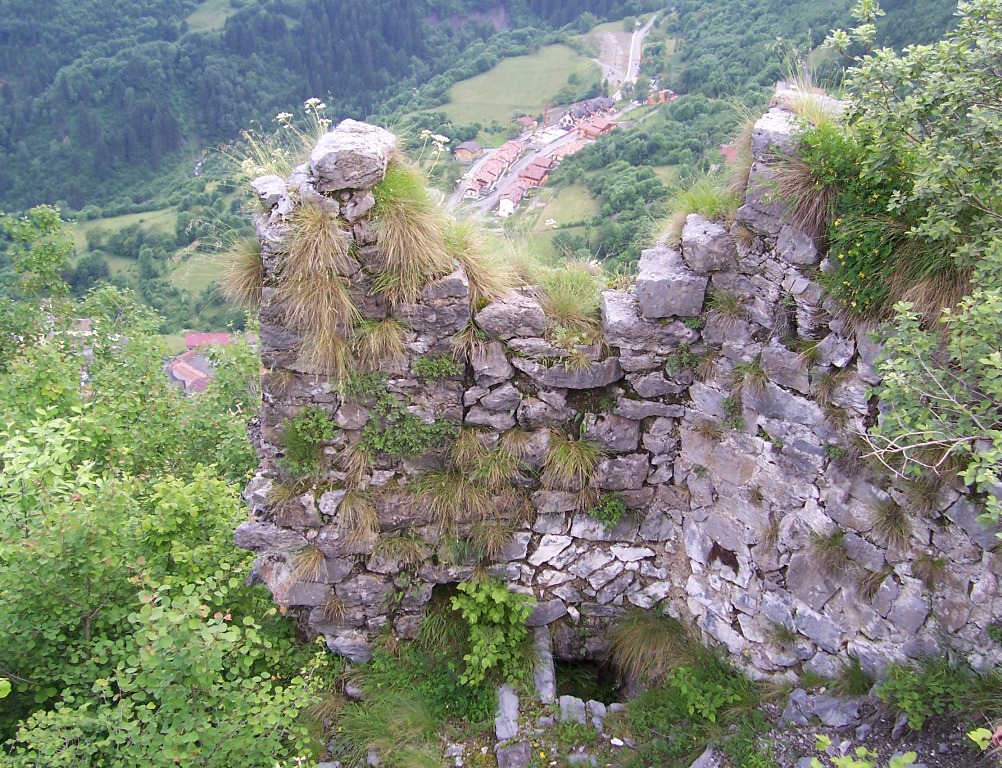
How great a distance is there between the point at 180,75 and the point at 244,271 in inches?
1971

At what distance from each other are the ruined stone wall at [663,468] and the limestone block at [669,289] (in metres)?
0.02

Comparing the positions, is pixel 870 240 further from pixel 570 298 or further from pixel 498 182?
pixel 498 182

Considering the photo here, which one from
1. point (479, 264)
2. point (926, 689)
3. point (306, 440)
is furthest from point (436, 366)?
point (926, 689)

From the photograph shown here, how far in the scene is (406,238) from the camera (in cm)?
542

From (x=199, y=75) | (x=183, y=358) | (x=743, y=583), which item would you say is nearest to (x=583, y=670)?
(x=743, y=583)

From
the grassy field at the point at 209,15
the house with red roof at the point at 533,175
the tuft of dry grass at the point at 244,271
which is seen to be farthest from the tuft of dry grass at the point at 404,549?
the grassy field at the point at 209,15

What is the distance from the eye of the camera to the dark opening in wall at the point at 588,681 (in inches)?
262

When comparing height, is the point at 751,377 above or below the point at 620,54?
below

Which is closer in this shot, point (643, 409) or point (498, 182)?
point (643, 409)

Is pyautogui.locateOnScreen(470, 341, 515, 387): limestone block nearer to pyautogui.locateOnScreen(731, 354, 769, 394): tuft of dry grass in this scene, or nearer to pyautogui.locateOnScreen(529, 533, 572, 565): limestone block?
pyautogui.locateOnScreen(529, 533, 572, 565): limestone block

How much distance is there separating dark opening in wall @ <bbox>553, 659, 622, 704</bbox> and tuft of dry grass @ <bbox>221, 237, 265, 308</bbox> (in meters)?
4.74

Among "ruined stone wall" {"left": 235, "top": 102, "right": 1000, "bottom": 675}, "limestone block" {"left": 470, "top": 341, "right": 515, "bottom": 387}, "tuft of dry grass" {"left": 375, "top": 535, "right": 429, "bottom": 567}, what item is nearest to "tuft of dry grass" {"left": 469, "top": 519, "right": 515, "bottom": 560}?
"ruined stone wall" {"left": 235, "top": 102, "right": 1000, "bottom": 675}

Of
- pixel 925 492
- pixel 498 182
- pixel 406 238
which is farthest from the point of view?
pixel 498 182

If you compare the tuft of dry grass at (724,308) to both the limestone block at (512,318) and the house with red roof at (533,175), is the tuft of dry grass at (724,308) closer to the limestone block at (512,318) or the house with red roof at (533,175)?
the limestone block at (512,318)
